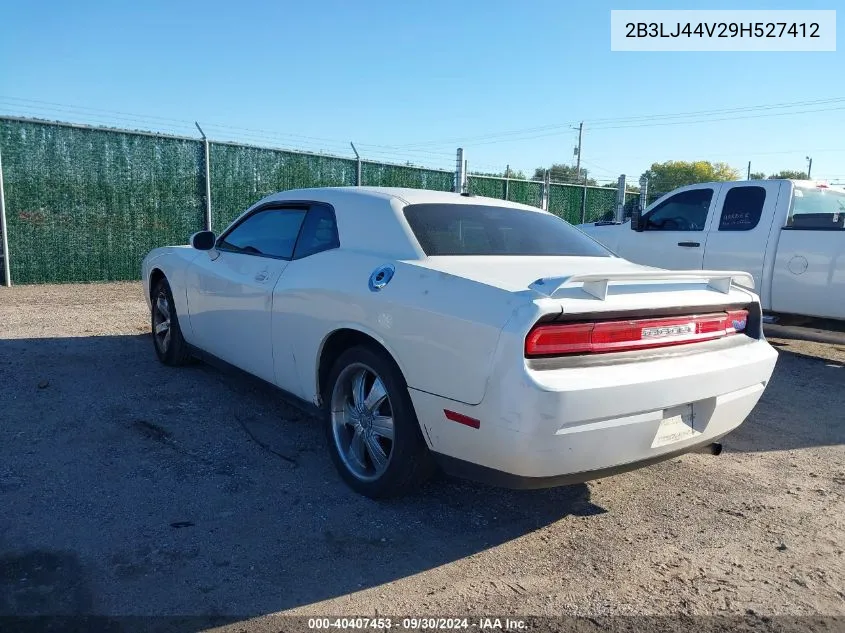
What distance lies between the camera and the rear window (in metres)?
3.58

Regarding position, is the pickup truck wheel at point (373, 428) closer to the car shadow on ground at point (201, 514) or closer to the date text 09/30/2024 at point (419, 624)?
the car shadow on ground at point (201, 514)

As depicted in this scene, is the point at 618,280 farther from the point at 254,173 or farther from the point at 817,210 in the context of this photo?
the point at 254,173

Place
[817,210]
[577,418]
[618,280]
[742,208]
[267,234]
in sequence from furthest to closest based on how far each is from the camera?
[742,208], [817,210], [267,234], [618,280], [577,418]

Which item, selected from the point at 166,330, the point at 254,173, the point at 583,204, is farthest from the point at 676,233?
the point at 583,204

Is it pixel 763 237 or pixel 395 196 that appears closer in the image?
pixel 395 196

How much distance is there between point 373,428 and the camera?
135 inches

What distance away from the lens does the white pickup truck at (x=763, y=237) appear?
656 centimetres

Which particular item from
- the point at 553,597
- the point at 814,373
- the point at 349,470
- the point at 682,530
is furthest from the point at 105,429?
the point at 814,373

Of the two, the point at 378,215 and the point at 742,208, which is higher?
the point at 742,208

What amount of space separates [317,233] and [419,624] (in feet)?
7.77

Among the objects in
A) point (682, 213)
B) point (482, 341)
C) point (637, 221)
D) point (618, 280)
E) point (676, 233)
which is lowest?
point (482, 341)

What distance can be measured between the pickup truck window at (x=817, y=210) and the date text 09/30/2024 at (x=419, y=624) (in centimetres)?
582

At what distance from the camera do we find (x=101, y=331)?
7316 mm

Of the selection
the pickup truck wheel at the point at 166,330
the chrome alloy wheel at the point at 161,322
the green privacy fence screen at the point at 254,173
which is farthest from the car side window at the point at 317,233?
the green privacy fence screen at the point at 254,173
